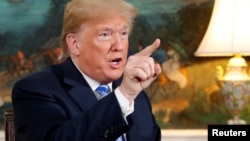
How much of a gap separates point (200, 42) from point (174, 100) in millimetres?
406

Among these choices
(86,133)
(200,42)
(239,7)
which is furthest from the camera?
(200,42)

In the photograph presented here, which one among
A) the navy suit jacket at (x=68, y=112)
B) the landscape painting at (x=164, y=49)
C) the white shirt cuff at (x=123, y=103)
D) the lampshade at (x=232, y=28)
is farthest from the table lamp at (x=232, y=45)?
the white shirt cuff at (x=123, y=103)

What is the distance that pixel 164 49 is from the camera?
11.5 ft

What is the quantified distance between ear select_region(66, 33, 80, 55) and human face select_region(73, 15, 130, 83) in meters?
0.02

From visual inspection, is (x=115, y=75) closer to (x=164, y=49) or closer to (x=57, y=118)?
(x=57, y=118)

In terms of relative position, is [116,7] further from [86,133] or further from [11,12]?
[11,12]

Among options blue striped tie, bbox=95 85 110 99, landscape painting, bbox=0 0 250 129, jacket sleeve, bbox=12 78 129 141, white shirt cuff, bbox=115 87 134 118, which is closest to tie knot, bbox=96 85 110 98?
blue striped tie, bbox=95 85 110 99

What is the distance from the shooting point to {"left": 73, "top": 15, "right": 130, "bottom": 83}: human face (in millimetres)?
1730

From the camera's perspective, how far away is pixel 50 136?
1.57 metres

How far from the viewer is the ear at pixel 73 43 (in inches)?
72.2

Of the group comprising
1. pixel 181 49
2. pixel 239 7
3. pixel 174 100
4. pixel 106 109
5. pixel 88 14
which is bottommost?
pixel 174 100

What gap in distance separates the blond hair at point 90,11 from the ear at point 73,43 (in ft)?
0.07

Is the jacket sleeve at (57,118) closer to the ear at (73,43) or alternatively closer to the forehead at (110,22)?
the ear at (73,43)

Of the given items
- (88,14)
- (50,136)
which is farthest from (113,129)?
(88,14)
